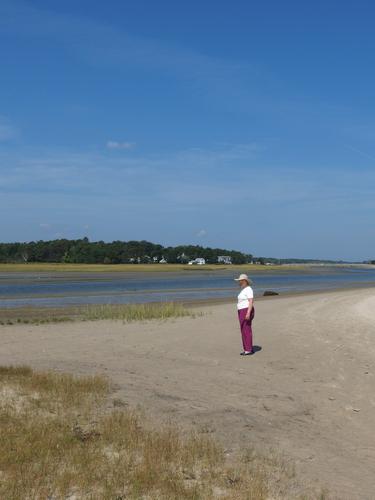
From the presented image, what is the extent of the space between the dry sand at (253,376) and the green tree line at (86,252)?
91887 mm

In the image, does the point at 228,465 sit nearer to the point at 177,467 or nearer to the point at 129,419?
the point at 177,467

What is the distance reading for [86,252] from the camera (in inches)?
4464

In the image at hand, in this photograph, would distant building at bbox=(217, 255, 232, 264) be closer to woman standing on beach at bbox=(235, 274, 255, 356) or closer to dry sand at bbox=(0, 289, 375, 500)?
dry sand at bbox=(0, 289, 375, 500)

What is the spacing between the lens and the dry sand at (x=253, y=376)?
21.2ft

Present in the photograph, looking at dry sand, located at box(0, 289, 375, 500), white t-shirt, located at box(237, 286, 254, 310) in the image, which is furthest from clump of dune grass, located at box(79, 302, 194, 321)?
white t-shirt, located at box(237, 286, 254, 310)

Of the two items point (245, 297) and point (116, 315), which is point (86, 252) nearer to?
point (116, 315)

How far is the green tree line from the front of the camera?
112m

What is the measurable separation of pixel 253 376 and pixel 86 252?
105 m

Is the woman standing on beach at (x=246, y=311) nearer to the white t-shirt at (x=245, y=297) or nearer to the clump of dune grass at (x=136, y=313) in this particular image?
the white t-shirt at (x=245, y=297)

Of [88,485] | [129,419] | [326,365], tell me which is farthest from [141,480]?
[326,365]

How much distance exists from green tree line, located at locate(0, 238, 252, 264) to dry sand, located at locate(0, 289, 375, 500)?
9189cm

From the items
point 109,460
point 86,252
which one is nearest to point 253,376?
point 109,460

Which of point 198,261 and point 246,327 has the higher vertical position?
point 198,261

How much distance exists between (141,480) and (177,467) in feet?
1.50
